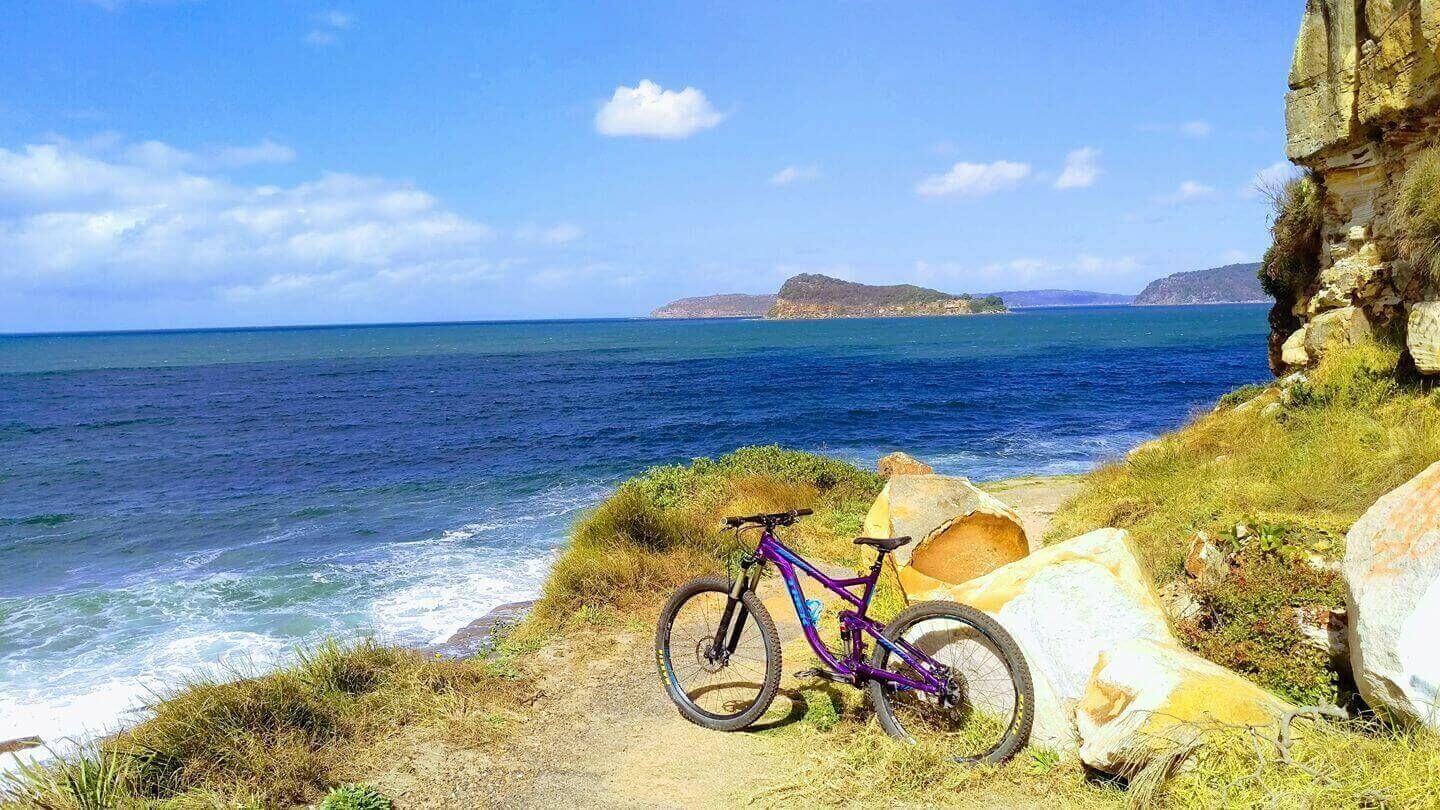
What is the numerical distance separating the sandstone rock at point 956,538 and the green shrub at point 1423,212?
22.2ft

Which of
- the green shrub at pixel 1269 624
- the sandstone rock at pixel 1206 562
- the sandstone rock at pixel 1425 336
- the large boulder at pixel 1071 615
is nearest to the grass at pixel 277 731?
the large boulder at pixel 1071 615

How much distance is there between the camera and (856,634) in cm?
553

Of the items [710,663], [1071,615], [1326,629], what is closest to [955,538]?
[1071,615]

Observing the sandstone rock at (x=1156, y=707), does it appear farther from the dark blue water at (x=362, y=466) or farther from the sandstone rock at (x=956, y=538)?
the dark blue water at (x=362, y=466)

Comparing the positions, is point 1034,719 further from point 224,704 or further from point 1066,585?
point 224,704

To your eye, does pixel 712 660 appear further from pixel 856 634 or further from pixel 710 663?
pixel 856 634

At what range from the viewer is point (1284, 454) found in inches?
404

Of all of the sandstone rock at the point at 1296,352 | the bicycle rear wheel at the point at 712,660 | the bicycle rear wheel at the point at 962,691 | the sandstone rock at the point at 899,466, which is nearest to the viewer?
the bicycle rear wheel at the point at 962,691

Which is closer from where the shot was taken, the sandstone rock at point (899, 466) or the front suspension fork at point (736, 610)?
the front suspension fork at point (736, 610)

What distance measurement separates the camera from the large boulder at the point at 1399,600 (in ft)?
13.1

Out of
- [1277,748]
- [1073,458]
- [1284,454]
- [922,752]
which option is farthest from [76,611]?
[1073,458]

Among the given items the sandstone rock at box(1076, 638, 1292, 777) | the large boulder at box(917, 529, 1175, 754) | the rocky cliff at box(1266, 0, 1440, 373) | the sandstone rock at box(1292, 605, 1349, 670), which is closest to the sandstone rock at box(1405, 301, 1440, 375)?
the rocky cliff at box(1266, 0, 1440, 373)

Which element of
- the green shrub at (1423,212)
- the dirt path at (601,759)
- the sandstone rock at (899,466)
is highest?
the green shrub at (1423,212)

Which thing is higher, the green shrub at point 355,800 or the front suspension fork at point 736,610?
the front suspension fork at point 736,610
